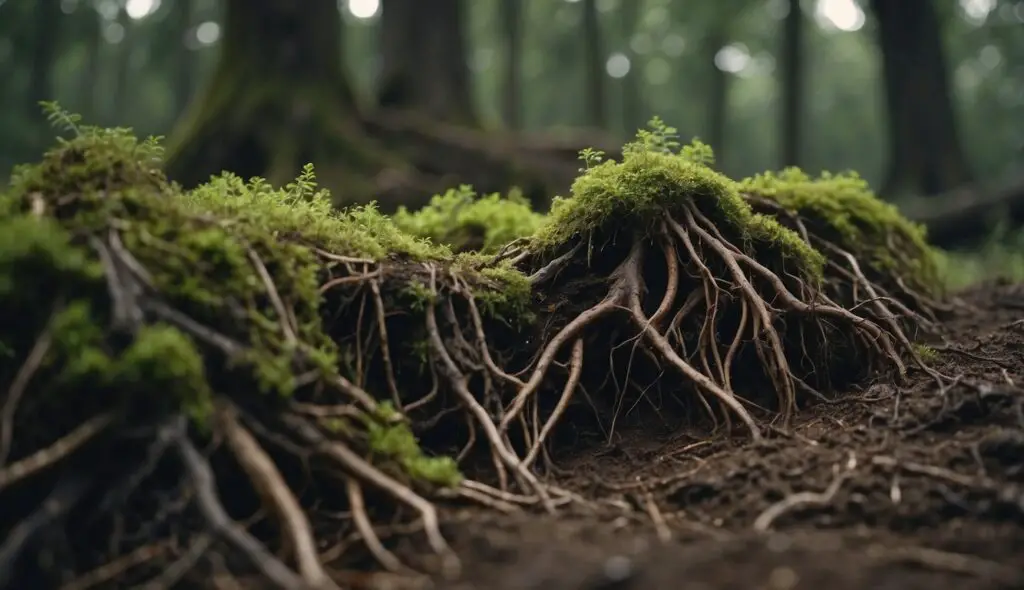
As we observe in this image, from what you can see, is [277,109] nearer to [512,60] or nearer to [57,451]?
[57,451]

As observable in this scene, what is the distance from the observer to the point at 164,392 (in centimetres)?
236

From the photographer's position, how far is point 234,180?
394 cm

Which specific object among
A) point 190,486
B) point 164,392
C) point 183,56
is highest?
point 183,56

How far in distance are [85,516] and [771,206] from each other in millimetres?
4264

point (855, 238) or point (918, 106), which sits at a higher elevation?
point (918, 106)

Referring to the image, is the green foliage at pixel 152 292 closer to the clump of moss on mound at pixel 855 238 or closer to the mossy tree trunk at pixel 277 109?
the clump of moss on mound at pixel 855 238

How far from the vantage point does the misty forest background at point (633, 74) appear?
41.3 feet

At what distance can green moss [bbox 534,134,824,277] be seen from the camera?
4000 mm

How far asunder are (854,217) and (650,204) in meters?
2.36

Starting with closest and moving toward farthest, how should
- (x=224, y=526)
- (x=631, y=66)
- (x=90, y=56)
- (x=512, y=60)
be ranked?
(x=224, y=526)
(x=512, y=60)
(x=90, y=56)
(x=631, y=66)

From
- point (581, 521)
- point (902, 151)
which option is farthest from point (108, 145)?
point (902, 151)

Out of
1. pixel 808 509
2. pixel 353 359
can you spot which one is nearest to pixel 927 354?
pixel 808 509

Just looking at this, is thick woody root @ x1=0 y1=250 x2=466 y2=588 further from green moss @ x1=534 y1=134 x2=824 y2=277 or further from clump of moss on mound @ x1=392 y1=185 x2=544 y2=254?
clump of moss on mound @ x1=392 y1=185 x2=544 y2=254

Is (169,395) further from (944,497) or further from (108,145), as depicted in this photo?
(944,497)
